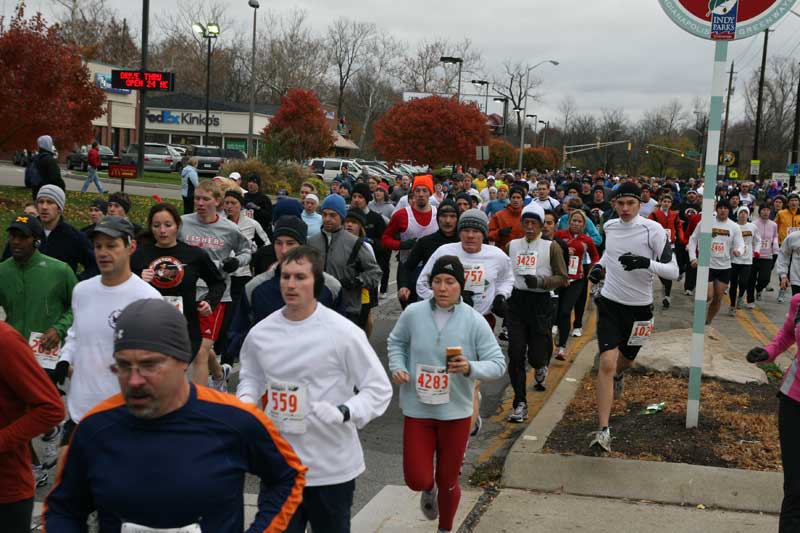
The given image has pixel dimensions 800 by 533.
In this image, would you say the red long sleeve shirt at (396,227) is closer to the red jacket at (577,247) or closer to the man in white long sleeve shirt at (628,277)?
the red jacket at (577,247)

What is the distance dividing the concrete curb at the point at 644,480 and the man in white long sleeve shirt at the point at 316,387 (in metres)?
2.71

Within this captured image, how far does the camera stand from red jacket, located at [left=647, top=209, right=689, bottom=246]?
1462 centimetres

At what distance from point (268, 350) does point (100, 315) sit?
137 cm

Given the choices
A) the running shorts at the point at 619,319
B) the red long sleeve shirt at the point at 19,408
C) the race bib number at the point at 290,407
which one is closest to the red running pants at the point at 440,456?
the race bib number at the point at 290,407

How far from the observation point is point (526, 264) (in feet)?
28.1

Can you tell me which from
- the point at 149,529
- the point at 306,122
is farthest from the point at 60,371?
the point at 306,122

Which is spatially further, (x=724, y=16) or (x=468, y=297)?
(x=468, y=297)

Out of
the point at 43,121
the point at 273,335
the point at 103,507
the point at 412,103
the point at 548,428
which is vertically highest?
the point at 412,103

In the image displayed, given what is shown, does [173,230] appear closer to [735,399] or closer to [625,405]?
[625,405]

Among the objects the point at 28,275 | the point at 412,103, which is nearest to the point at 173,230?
the point at 28,275

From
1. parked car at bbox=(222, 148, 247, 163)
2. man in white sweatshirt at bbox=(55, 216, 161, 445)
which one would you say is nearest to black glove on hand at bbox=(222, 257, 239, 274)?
man in white sweatshirt at bbox=(55, 216, 161, 445)

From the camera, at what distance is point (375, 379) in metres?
4.00

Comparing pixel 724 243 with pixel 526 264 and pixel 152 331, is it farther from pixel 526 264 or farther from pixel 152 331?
pixel 152 331

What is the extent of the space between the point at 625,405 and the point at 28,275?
5.22 metres
